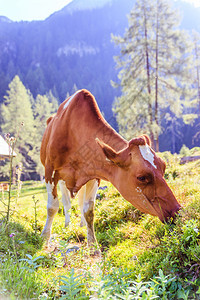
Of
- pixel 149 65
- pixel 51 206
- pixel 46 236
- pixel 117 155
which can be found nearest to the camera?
A: pixel 117 155

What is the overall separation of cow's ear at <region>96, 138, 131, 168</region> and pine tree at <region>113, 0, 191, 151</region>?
14795 mm

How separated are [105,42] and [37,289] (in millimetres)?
192635

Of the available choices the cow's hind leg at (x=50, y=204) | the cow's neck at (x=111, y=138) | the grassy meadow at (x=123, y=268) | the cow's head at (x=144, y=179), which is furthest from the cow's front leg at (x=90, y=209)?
the cow's head at (x=144, y=179)

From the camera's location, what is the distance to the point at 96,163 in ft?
12.2

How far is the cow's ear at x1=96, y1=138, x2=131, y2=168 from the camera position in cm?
308

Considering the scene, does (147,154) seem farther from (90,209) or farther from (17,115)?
(17,115)

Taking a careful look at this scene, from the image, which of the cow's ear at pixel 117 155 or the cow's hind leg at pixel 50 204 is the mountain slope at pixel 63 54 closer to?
the cow's hind leg at pixel 50 204

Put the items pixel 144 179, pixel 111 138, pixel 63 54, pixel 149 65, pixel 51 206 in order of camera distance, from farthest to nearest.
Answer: pixel 63 54 → pixel 149 65 → pixel 51 206 → pixel 111 138 → pixel 144 179

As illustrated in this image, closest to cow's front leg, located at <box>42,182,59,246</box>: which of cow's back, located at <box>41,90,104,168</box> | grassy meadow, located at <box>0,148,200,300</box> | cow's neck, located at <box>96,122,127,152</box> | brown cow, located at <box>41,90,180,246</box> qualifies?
brown cow, located at <box>41,90,180,246</box>

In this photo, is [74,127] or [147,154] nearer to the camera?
[147,154]

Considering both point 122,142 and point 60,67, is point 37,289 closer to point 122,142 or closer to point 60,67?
point 122,142

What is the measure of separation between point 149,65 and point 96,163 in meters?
16.4

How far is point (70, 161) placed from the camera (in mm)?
4094

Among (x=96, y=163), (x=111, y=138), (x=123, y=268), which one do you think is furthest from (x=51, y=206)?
Result: (x=123, y=268)
